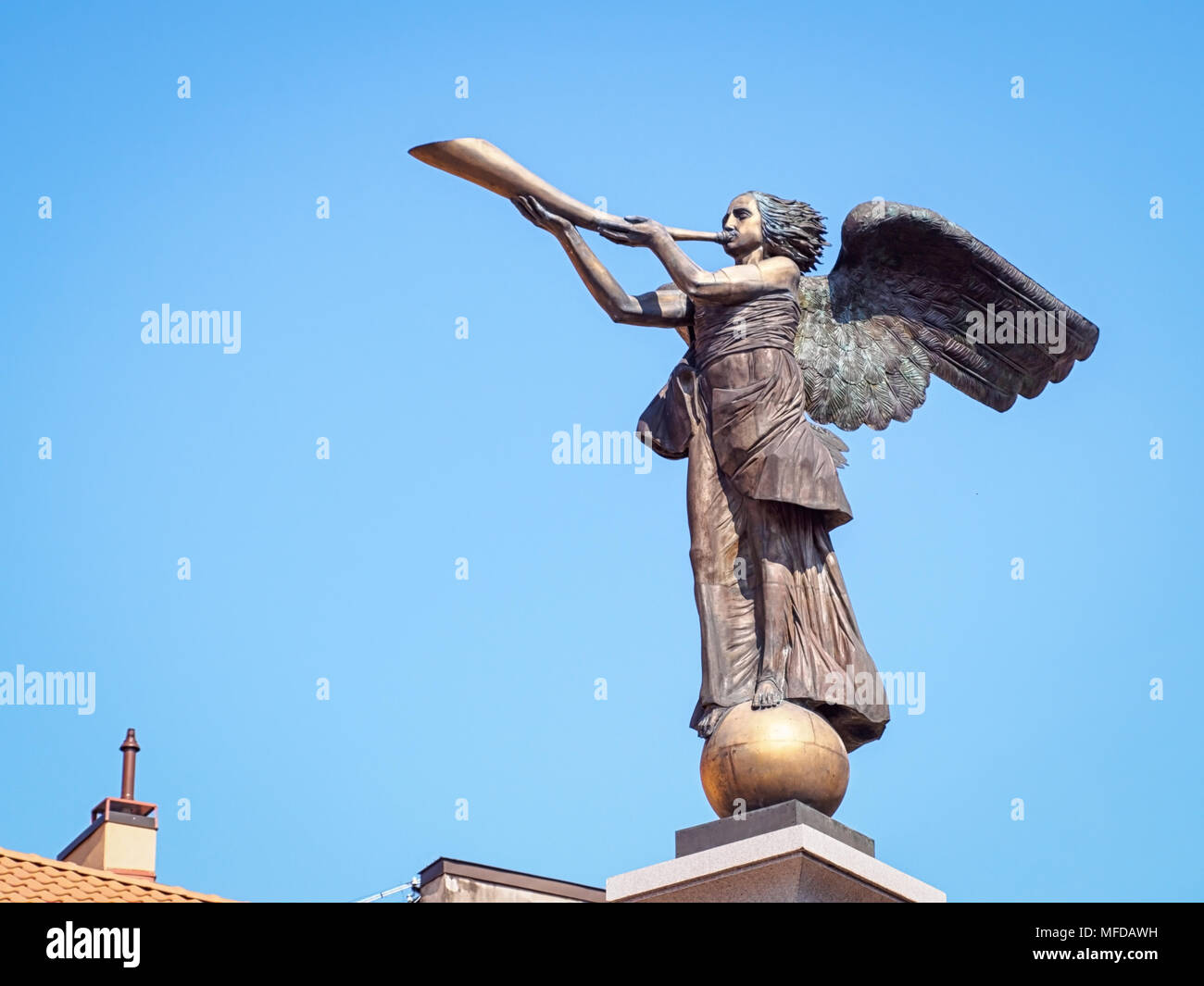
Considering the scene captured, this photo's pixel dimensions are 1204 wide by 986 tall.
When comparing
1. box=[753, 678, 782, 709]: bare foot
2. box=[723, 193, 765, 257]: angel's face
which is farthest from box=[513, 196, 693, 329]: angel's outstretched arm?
box=[753, 678, 782, 709]: bare foot

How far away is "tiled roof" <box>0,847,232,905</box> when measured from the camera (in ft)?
46.4

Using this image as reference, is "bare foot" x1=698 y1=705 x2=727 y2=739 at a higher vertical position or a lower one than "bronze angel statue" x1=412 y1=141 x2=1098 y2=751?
lower

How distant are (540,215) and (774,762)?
3620 mm

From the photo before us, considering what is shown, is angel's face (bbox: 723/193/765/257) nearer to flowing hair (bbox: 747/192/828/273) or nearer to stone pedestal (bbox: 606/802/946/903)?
flowing hair (bbox: 747/192/828/273)

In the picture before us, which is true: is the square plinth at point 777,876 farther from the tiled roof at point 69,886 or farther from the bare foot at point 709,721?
the tiled roof at point 69,886

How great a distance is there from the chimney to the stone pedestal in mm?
7154

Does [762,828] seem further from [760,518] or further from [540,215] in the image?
[540,215]

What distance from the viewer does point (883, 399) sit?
15.1m

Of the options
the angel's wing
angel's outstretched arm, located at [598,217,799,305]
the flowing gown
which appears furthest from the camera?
the angel's wing

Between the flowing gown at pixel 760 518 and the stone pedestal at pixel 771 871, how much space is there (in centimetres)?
85
